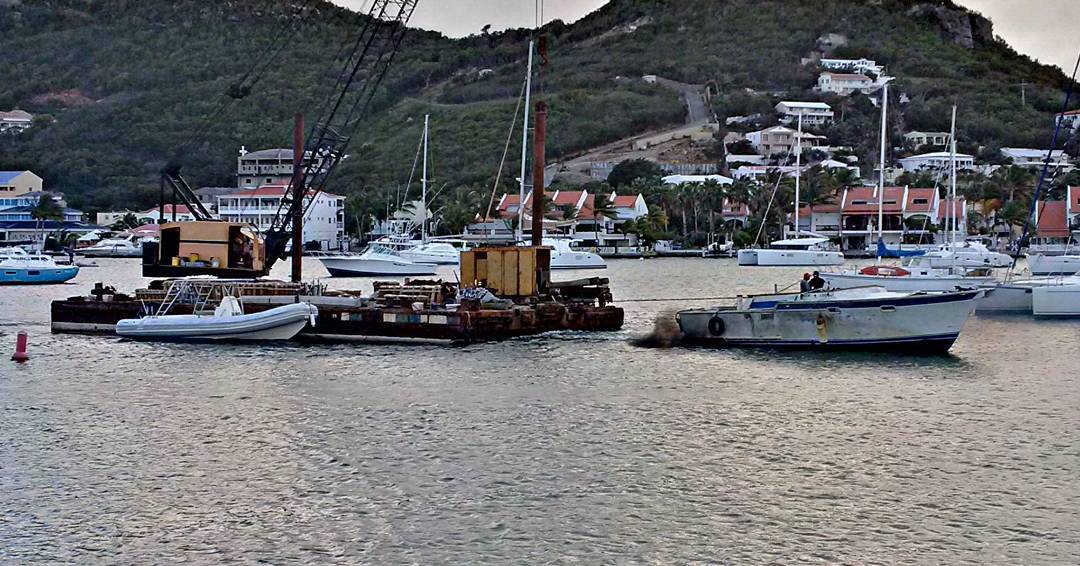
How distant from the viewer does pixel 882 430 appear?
92.3 feet

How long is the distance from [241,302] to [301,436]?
1814 cm

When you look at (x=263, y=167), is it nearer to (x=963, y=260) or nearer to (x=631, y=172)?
(x=631, y=172)

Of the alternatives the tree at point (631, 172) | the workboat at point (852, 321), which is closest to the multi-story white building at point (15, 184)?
the tree at point (631, 172)

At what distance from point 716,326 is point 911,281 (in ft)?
66.5

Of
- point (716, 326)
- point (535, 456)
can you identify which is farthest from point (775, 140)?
point (535, 456)

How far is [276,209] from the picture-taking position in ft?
458

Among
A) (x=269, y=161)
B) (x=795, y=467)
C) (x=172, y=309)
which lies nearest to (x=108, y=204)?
(x=269, y=161)

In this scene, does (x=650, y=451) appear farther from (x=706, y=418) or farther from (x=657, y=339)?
(x=657, y=339)

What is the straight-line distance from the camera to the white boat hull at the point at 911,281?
57.9 meters

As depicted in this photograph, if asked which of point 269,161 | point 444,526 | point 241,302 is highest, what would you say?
point 269,161

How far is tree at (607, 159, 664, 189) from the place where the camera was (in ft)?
545

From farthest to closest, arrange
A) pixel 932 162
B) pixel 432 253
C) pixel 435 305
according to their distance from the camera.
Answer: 1. pixel 932 162
2. pixel 432 253
3. pixel 435 305

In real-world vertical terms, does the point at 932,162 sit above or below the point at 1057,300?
above

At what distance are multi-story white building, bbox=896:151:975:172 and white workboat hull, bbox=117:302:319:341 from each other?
142191mm
